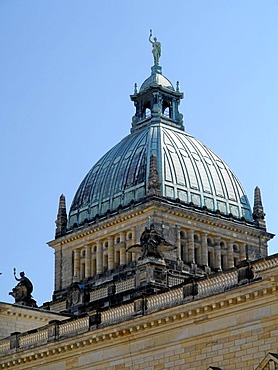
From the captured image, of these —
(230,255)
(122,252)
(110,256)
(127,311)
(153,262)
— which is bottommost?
(127,311)

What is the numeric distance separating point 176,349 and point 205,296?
3028mm

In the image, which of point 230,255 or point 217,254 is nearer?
point 217,254

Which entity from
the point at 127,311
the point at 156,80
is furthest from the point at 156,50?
the point at 127,311

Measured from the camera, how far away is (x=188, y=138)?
3056 inches

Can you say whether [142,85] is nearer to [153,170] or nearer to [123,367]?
Answer: [153,170]

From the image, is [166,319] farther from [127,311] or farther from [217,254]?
[217,254]

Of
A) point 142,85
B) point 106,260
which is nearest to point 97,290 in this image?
point 106,260

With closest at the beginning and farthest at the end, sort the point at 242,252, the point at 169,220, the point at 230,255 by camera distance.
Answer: the point at 169,220
the point at 230,255
the point at 242,252

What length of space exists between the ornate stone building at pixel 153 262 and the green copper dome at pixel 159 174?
0.32ft

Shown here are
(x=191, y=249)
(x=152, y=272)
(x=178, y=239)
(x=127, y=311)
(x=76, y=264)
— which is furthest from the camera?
(x=76, y=264)

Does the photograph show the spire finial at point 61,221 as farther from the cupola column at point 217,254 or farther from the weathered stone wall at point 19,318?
the weathered stone wall at point 19,318

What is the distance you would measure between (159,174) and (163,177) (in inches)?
13.8

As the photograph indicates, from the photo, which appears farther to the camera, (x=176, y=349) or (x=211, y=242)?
(x=211, y=242)

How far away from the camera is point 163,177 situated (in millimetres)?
71938
